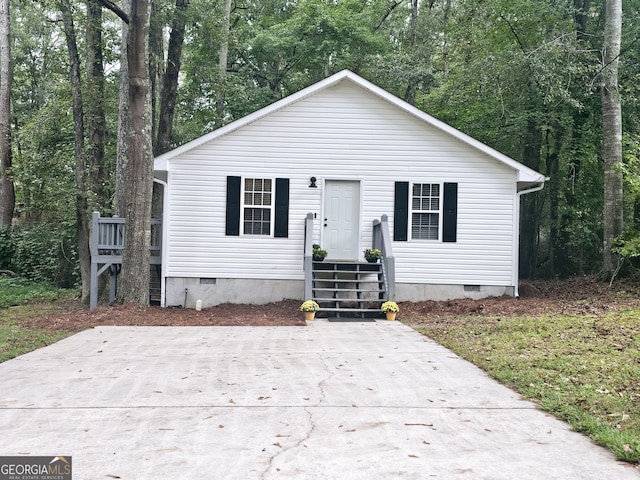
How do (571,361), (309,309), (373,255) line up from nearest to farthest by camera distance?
→ (571,361), (309,309), (373,255)

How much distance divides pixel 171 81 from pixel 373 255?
981 cm

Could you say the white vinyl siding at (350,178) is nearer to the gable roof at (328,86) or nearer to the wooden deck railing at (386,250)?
the gable roof at (328,86)

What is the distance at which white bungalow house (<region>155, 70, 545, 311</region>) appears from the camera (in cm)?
1380

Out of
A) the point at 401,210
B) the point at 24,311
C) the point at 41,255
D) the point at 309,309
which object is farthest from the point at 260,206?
the point at 41,255

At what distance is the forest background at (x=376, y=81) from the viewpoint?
15.8 m

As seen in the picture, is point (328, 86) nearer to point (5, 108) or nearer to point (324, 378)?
point (324, 378)

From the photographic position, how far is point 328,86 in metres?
13.8

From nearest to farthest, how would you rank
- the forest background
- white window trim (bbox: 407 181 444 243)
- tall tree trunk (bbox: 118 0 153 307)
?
1. tall tree trunk (bbox: 118 0 153 307)
2. white window trim (bbox: 407 181 444 243)
3. the forest background

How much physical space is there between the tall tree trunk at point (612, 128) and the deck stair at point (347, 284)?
5.93 meters

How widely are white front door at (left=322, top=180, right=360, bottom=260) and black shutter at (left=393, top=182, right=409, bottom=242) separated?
90cm

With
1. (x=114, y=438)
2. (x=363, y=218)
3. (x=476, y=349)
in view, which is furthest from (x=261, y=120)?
(x=114, y=438)

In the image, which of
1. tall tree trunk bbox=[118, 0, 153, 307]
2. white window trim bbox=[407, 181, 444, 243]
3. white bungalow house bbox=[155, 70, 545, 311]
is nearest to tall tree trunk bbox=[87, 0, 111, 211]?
white bungalow house bbox=[155, 70, 545, 311]

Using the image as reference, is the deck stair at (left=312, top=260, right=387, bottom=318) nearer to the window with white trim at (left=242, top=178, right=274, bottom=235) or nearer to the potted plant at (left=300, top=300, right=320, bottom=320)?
the potted plant at (left=300, top=300, right=320, bottom=320)

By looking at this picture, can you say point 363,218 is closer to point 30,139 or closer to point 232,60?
point 30,139
